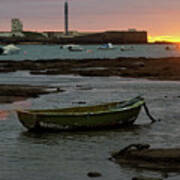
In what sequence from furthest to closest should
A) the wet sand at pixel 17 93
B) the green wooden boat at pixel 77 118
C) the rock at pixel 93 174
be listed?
1. the wet sand at pixel 17 93
2. the green wooden boat at pixel 77 118
3. the rock at pixel 93 174

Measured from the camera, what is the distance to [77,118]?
75.6 feet

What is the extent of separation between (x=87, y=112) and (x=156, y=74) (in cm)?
3407

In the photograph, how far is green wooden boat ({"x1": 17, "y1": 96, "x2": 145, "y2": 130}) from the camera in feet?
74.8

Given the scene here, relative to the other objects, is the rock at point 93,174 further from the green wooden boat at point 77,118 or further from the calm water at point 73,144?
the green wooden boat at point 77,118

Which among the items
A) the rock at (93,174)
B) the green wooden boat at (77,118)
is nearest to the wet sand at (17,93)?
the green wooden boat at (77,118)

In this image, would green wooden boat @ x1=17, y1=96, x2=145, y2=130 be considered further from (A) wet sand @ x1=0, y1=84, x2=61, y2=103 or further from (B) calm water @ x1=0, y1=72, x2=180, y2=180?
(A) wet sand @ x1=0, y1=84, x2=61, y2=103

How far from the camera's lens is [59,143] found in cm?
2153

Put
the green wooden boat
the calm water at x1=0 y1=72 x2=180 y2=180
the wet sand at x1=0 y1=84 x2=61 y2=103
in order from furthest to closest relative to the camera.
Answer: the wet sand at x1=0 y1=84 x2=61 y2=103
the green wooden boat
the calm water at x1=0 y1=72 x2=180 y2=180

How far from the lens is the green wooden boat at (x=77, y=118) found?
74.8 ft

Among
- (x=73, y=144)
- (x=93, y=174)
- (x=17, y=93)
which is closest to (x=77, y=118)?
(x=73, y=144)

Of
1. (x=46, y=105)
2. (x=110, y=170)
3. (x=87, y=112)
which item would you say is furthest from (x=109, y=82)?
(x=110, y=170)

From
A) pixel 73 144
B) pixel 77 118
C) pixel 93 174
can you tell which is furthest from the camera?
pixel 77 118

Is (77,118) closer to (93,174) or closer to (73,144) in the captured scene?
(73,144)

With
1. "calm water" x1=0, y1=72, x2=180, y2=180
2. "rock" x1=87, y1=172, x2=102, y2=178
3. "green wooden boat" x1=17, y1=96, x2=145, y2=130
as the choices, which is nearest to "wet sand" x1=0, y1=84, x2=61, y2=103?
"calm water" x1=0, y1=72, x2=180, y2=180
